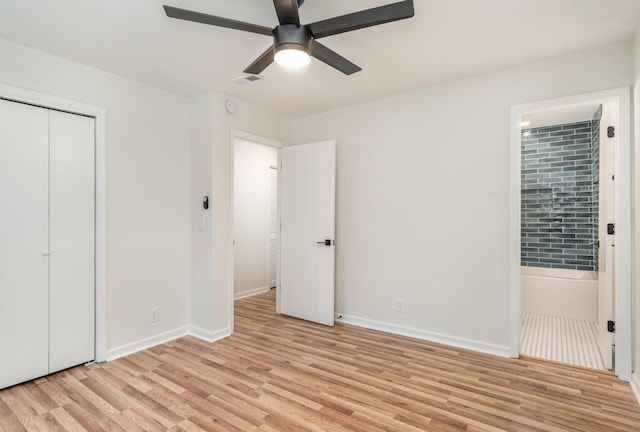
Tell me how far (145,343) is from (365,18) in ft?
11.0

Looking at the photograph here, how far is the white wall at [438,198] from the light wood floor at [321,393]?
421mm

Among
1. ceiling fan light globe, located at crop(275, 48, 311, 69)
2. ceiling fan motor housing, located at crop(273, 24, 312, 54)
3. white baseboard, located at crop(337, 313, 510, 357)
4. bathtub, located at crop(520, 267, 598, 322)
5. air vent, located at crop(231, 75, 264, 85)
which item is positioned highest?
air vent, located at crop(231, 75, 264, 85)

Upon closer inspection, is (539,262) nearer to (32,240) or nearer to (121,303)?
(121,303)

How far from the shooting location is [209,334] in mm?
3436

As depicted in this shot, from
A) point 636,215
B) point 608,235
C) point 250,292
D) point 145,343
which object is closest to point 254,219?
point 250,292

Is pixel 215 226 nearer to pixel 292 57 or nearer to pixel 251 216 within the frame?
pixel 251 216

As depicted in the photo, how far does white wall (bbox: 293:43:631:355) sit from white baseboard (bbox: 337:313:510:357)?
0.01 metres

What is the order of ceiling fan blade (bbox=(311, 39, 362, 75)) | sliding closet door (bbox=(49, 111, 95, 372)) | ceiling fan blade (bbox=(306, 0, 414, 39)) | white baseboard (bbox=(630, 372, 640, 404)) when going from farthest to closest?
sliding closet door (bbox=(49, 111, 95, 372)), white baseboard (bbox=(630, 372, 640, 404)), ceiling fan blade (bbox=(311, 39, 362, 75)), ceiling fan blade (bbox=(306, 0, 414, 39))

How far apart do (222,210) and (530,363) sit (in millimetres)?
3229

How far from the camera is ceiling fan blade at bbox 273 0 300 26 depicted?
1640 millimetres

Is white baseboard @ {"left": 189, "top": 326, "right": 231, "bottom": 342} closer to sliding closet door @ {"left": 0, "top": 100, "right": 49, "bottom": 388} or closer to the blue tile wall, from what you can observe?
sliding closet door @ {"left": 0, "top": 100, "right": 49, "bottom": 388}

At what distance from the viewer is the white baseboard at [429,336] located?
3033mm

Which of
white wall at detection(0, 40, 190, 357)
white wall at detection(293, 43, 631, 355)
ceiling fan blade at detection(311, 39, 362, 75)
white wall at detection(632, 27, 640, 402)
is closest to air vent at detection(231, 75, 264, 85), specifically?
white wall at detection(0, 40, 190, 357)

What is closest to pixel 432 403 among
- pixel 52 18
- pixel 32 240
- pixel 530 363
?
pixel 530 363
